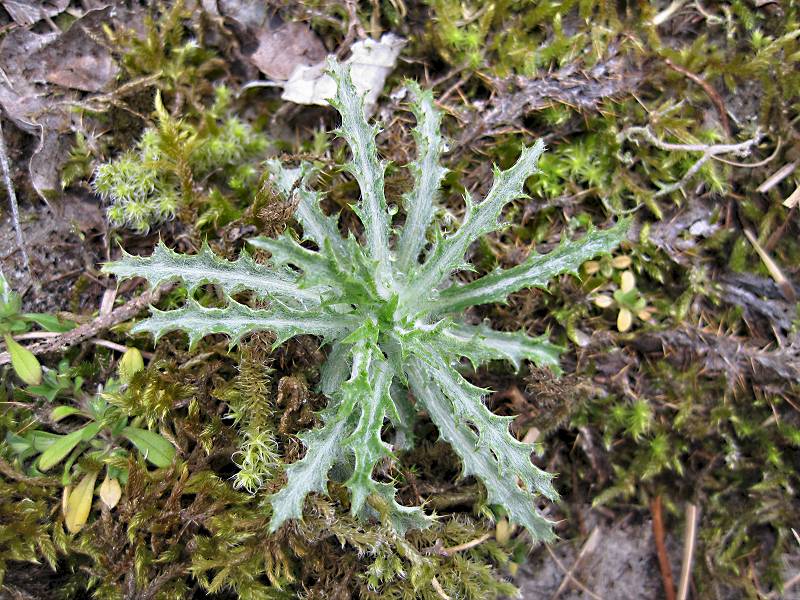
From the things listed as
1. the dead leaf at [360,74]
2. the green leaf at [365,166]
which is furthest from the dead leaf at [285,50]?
the green leaf at [365,166]

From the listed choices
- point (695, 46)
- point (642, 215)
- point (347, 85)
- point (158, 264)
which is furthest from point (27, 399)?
point (695, 46)

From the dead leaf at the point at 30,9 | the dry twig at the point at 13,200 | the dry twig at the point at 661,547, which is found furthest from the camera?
the dry twig at the point at 661,547

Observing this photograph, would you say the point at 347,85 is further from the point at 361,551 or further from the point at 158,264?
the point at 361,551

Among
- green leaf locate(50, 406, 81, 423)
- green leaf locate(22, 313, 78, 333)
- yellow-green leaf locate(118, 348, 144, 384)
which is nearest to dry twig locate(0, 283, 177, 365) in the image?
green leaf locate(22, 313, 78, 333)

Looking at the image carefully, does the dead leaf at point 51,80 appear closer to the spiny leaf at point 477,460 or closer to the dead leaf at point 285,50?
the dead leaf at point 285,50

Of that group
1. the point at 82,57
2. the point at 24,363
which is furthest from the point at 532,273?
the point at 82,57

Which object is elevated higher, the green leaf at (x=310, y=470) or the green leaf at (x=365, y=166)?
the green leaf at (x=365, y=166)
